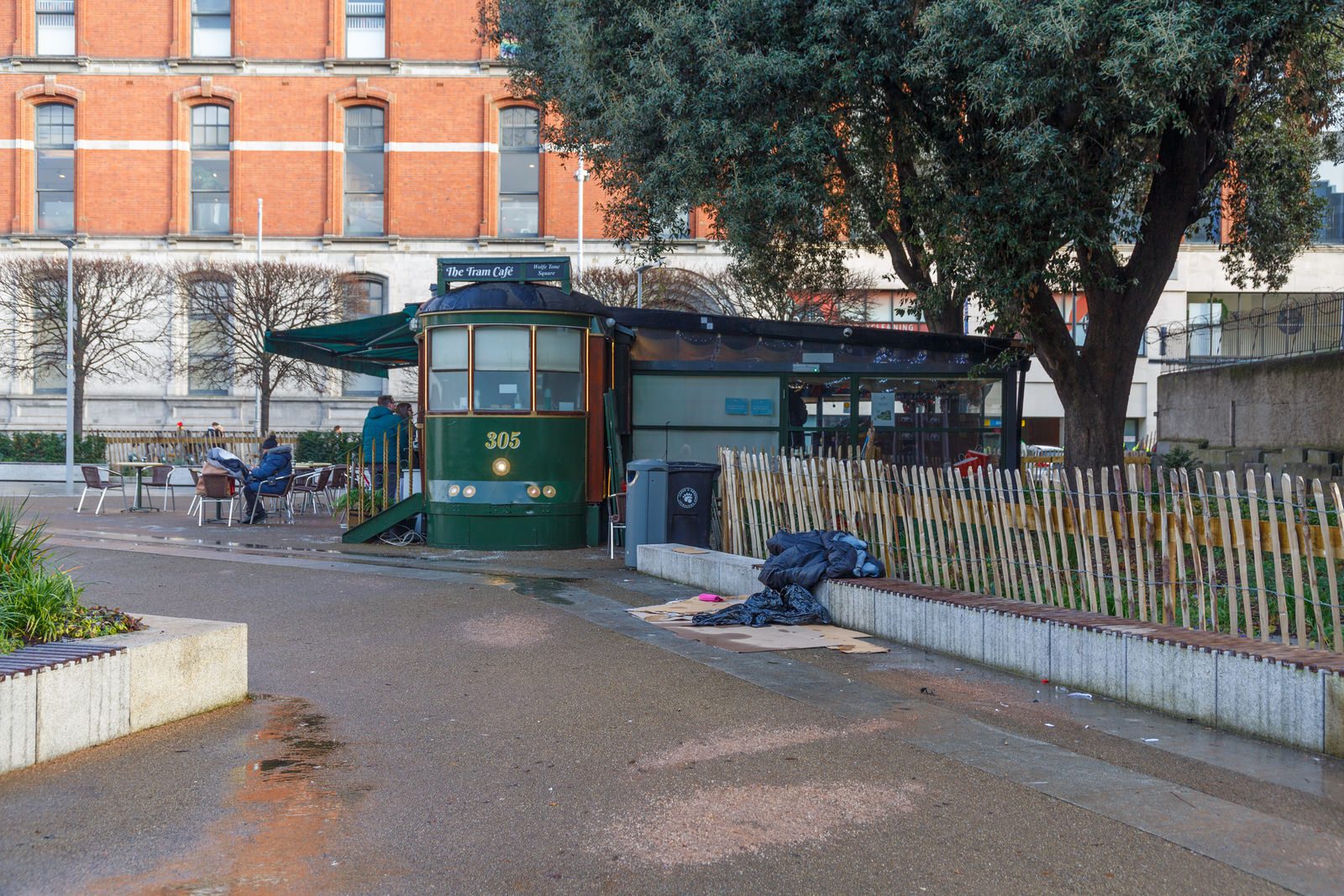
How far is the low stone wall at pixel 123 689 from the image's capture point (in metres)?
5.26

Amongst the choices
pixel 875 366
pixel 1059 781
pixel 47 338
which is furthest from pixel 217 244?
pixel 1059 781

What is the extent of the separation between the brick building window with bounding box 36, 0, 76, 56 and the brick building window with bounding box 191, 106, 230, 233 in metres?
4.57

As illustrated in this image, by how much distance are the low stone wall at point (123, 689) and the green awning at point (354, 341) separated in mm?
10343

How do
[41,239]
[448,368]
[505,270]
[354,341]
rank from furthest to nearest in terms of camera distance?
1. [41,239]
2. [354,341]
3. [505,270]
4. [448,368]

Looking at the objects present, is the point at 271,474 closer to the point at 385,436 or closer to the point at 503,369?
the point at 385,436

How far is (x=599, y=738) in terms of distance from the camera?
19.5 feet

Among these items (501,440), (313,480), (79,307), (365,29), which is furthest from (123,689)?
(365,29)

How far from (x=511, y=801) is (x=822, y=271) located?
47.4 feet

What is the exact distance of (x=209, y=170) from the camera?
4122 cm

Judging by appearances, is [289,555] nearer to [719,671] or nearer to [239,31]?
[719,671]

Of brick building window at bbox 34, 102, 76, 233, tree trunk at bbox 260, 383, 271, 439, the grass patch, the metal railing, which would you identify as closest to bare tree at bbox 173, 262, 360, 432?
tree trunk at bbox 260, 383, 271, 439

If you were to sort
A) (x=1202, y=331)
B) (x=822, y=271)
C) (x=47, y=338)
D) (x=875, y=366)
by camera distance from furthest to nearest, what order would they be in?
(x=47, y=338), (x=1202, y=331), (x=822, y=271), (x=875, y=366)

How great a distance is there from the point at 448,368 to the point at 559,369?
4.30 feet

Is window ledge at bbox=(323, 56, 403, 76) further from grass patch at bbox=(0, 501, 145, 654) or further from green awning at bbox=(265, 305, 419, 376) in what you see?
grass patch at bbox=(0, 501, 145, 654)
